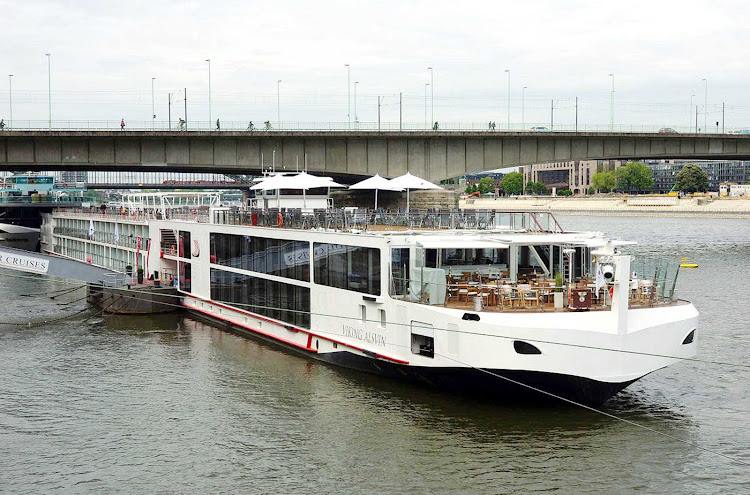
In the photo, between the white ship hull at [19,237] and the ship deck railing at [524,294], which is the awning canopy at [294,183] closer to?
the ship deck railing at [524,294]

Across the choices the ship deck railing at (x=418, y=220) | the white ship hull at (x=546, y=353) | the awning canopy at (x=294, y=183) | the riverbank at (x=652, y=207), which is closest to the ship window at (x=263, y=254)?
the ship deck railing at (x=418, y=220)

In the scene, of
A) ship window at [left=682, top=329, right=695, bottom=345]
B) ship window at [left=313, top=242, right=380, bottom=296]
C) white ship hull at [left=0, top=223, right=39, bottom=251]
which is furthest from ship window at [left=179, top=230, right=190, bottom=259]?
white ship hull at [left=0, top=223, right=39, bottom=251]

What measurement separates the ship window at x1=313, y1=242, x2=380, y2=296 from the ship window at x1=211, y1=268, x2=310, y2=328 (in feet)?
4.51

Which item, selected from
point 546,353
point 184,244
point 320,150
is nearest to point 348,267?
point 546,353

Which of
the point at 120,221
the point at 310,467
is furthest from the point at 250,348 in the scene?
the point at 120,221

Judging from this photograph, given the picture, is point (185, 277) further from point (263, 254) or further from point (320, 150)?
point (320, 150)

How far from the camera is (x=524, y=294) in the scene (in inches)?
950

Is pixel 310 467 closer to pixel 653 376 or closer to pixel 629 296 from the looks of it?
pixel 629 296

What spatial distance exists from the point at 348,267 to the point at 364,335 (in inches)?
89.3

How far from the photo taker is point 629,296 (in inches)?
981

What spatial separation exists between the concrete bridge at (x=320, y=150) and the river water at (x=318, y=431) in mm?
30500

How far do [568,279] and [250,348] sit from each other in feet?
40.3

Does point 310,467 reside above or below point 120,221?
below

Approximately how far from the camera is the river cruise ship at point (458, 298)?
22766mm
